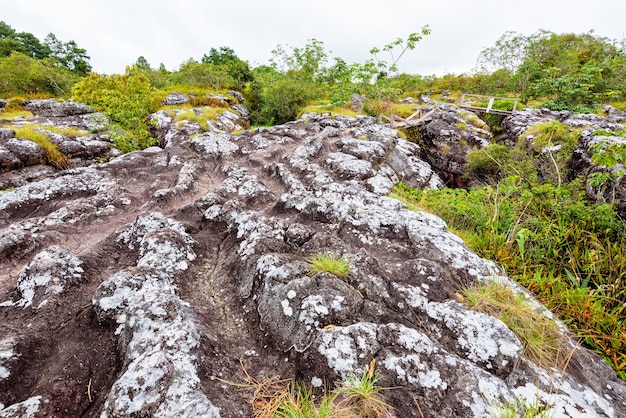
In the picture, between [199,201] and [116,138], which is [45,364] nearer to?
[199,201]

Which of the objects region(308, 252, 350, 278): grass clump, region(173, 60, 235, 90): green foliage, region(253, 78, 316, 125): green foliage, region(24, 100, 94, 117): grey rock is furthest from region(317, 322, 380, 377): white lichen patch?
region(173, 60, 235, 90): green foliage

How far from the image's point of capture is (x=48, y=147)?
457 inches

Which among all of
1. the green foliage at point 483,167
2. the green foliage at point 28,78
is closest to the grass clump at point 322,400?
the green foliage at point 483,167

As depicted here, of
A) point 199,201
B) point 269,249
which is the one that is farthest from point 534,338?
point 199,201

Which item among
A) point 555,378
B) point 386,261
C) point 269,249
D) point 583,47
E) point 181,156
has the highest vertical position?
point 583,47

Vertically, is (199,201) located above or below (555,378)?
above

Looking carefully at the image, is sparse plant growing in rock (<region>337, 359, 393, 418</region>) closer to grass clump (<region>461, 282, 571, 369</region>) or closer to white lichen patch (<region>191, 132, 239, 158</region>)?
grass clump (<region>461, 282, 571, 369</region>)

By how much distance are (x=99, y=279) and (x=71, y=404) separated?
7.39ft

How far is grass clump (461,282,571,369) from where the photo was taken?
3.09 meters

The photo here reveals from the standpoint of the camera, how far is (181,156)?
415 inches

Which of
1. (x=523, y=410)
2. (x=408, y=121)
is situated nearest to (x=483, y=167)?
(x=408, y=121)

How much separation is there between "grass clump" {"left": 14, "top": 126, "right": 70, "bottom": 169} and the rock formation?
21.3 ft

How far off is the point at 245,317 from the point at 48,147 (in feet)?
45.6

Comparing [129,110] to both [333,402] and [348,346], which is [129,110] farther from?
[333,402]
